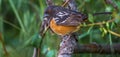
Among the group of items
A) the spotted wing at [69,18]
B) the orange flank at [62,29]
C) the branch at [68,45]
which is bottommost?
the branch at [68,45]

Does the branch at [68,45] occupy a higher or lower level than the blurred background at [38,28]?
lower

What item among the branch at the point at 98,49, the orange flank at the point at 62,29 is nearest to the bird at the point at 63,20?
the orange flank at the point at 62,29

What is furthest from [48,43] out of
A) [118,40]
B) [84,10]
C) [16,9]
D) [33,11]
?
[33,11]

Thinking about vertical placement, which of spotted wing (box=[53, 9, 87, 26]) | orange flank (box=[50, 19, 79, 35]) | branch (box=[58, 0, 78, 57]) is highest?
spotted wing (box=[53, 9, 87, 26])

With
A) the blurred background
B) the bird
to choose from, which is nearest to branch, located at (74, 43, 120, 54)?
the blurred background

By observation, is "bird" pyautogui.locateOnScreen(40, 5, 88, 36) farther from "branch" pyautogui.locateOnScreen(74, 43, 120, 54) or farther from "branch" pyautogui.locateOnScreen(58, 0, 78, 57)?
"branch" pyautogui.locateOnScreen(74, 43, 120, 54)

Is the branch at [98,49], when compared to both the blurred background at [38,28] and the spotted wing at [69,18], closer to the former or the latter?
the blurred background at [38,28]

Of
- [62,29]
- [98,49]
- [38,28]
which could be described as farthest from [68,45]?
[38,28]

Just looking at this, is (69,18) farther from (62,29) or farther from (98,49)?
(98,49)
